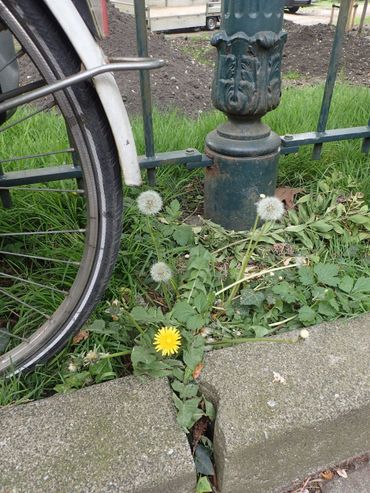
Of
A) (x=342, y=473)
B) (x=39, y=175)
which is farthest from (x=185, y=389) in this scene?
(x=39, y=175)

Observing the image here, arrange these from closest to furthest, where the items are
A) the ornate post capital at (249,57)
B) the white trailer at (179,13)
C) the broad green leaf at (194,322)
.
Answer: the broad green leaf at (194,322) < the ornate post capital at (249,57) < the white trailer at (179,13)

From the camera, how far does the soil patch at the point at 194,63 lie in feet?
15.3

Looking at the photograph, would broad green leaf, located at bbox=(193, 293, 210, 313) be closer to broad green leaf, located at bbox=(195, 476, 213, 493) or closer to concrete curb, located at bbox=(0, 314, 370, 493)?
concrete curb, located at bbox=(0, 314, 370, 493)

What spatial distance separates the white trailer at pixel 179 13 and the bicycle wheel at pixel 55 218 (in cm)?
975

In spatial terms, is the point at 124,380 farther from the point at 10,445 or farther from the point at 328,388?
the point at 328,388

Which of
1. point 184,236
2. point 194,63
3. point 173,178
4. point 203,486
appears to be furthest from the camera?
point 194,63

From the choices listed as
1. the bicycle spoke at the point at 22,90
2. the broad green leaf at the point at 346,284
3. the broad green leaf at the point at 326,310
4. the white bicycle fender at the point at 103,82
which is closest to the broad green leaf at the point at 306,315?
the broad green leaf at the point at 326,310

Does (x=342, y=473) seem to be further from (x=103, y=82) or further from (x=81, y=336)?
(x=103, y=82)

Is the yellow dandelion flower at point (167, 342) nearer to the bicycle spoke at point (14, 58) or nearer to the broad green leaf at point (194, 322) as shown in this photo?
the broad green leaf at point (194, 322)

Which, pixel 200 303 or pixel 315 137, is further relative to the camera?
pixel 315 137

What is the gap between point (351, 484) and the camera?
1316 millimetres

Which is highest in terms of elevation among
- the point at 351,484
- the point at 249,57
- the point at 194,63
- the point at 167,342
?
the point at 249,57

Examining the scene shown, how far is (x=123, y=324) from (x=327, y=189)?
102cm

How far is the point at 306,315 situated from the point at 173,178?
0.88m
